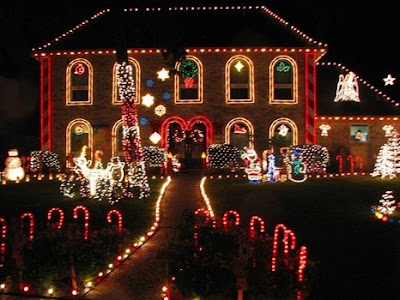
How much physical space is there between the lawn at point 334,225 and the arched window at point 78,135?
9.17 m

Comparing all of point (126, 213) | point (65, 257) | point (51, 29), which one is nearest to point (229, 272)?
point (65, 257)

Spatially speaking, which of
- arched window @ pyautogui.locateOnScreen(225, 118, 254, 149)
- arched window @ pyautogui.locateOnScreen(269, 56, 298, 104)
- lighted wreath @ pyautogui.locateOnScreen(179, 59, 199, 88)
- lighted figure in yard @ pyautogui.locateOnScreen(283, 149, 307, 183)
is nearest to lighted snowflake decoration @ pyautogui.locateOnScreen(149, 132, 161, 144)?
lighted wreath @ pyautogui.locateOnScreen(179, 59, 199, 88)

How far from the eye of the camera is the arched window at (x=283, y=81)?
1006 inches

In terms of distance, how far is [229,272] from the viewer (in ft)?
19.6

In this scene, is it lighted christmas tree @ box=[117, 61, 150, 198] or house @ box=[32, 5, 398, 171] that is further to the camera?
house @ box=[32, 5, 398, 171]

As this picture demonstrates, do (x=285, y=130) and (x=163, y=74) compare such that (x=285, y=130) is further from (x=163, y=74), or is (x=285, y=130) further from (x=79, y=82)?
(x=79, y=82)

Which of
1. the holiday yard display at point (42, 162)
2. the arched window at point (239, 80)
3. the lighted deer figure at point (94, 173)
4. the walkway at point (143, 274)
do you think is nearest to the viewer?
the walkway at point (143, 274)

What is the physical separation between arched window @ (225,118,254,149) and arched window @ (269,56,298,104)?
1.72 meters

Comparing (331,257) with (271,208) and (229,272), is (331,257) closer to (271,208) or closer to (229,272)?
(229,272)

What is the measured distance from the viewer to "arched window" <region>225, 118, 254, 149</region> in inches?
1006

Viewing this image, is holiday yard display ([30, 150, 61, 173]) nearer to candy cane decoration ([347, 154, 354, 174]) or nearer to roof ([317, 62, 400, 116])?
roof ([317, 62, 400, 116])

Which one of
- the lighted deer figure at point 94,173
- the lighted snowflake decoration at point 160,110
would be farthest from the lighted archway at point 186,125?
the lighted deer figure at point 94,173

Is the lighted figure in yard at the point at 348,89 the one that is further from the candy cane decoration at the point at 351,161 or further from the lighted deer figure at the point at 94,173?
the lighted deer figure at the point at 94,173

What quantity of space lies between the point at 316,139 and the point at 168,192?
1226 centimetres
